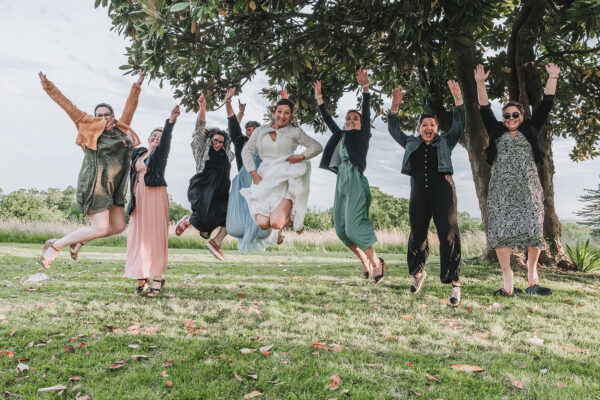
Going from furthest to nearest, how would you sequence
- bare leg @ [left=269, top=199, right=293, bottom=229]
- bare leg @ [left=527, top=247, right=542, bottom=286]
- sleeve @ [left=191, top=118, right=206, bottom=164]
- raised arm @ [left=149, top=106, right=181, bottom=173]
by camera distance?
sleeve @ [left=191, top=118, right=206, bottom=164], bare leg @ [left=527, top=247, right=542, bottom=286], raised arm @ [left=149, top=106, right=181, bottom=173], bare leg @ [left=269, top=199, right=293, bottom=229]

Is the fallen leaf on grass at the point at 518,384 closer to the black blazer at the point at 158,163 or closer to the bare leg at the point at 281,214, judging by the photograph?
the bare leg at the point at 281,214

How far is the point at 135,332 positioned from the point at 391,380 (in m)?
2.89

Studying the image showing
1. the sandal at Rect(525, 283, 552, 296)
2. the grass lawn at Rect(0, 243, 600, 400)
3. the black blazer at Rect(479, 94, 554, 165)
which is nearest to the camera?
the grass lawn at Rect(0, 243, 600, 400)

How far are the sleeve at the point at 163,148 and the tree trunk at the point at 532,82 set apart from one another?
6.35 metres

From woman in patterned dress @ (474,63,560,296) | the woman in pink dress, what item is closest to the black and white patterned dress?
woman in patterned dress @ (474,63,560,296)

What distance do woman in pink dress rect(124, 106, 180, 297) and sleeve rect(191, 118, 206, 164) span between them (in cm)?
48

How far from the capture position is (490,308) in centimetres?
643

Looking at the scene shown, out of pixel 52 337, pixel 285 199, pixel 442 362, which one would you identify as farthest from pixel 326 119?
pixel 52 337

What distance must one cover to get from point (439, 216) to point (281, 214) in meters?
1.95

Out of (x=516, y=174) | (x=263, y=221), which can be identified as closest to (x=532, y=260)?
(x=516, y=174)

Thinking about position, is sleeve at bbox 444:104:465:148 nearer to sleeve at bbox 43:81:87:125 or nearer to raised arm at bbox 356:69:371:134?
raised arm at bbox 356:69:371:134

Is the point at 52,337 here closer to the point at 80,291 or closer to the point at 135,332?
the point at 135,332

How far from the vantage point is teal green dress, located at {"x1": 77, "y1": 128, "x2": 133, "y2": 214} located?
227 inches

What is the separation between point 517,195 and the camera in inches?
239
